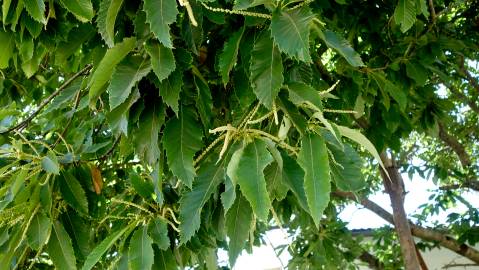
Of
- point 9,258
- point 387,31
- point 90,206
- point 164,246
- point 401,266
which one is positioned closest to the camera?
point 164,246

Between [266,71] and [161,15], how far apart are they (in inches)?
7.6

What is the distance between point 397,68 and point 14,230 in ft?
4.87

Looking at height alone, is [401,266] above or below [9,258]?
above

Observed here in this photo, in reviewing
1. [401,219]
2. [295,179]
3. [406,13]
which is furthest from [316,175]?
[401,219]

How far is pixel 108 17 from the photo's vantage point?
38.8 inches

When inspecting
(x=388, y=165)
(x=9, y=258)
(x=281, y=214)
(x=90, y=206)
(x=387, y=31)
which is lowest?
(x=9, y=258)

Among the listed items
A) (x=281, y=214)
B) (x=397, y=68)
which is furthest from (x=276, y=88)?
(x=281, y=214)

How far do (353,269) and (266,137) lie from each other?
2.50m

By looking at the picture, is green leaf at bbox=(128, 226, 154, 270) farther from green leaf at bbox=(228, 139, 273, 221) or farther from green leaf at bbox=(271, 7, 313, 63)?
green leaf at bbox=(271, 7, 313, 63)

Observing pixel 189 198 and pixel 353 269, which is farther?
pixel 353 269

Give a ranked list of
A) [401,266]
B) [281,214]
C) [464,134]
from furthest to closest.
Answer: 1. [464,134]
2. [401,266]
3. [281,214]

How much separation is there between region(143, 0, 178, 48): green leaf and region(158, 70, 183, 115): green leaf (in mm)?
128

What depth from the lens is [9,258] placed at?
122 cm

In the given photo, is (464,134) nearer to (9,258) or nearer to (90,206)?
(90,206)
